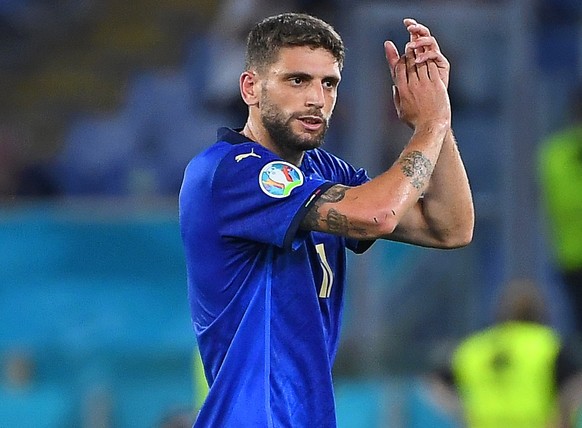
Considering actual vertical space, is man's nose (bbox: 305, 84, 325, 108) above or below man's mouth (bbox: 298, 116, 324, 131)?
above

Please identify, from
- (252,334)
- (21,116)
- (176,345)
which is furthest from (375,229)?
(21,116)

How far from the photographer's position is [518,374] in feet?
26.5

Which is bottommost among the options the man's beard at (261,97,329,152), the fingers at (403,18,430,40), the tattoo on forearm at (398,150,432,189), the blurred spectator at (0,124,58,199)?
the tattoo on forearm at (398,150,432,189)

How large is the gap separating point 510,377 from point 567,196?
5.78 ft

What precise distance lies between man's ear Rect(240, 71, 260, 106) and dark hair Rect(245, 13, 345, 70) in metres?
0.03

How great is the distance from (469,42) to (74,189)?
316cm

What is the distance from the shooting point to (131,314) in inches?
329

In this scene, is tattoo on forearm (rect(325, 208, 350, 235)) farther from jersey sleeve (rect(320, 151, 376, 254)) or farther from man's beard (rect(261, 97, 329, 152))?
jersey sleeve (rect(320, 151, 376, 254))

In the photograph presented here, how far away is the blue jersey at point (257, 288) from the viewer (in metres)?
3.65

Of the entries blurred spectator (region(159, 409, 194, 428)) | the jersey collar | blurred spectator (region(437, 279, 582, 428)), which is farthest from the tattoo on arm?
blurred spectator (region(437, 279, 582, 428))

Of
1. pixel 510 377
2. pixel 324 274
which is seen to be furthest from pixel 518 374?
pixel 324 274

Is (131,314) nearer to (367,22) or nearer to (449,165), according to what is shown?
(367,22)

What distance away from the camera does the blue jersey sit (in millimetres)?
3648

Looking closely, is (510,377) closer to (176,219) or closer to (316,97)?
(176,219)
